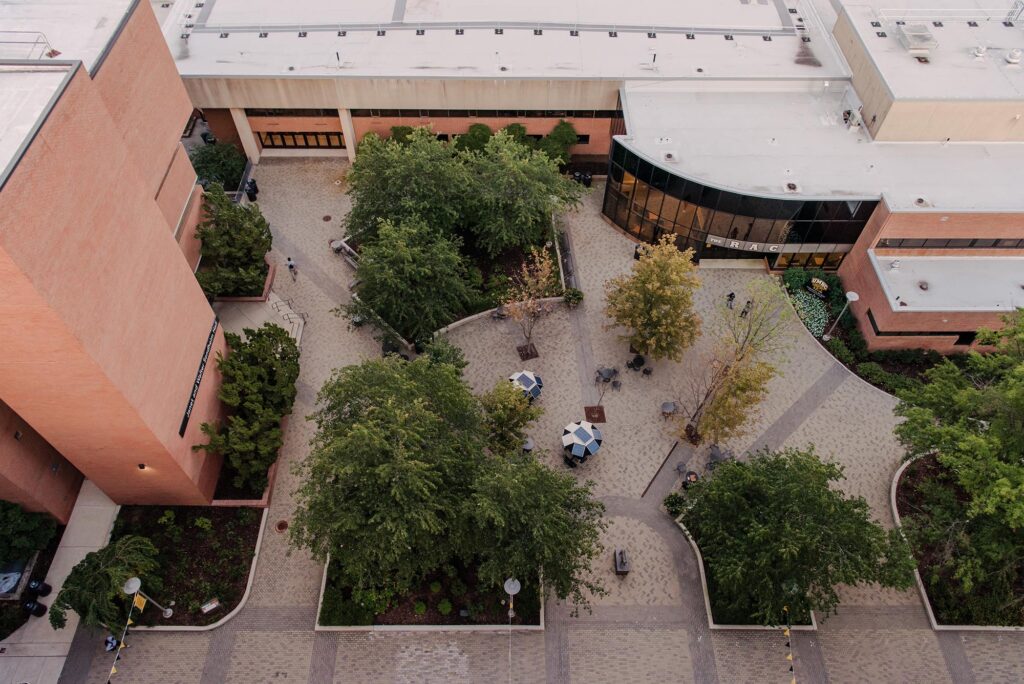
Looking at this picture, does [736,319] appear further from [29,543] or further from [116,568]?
[29,543]

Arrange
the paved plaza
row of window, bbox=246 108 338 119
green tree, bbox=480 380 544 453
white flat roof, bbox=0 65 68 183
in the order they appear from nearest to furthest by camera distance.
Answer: white flat roof, bbox=0 65 68 183, the paved plaza, green tree, bbox=480 380 544 453, row of window, bbox=246 108 338 119

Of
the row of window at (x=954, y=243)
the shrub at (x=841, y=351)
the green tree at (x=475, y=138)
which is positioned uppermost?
the green tree at (x=475, y=138)

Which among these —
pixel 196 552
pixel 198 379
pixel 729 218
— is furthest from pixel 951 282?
pixel 196 552

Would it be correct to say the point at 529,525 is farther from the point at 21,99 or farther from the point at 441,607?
the point at 21,99

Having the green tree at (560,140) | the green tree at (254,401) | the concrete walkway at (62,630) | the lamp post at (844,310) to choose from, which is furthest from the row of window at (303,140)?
the lamp post at (844,310)

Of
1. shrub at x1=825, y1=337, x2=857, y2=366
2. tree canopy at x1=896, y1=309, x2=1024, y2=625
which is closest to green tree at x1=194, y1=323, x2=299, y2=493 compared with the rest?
tree canopy at x1=896, y1=309, x2=1024, y2=625

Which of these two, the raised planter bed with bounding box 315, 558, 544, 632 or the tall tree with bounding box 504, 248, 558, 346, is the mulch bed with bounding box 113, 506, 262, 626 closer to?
the raised planter bed with bounding box 315, 558, 544, 632

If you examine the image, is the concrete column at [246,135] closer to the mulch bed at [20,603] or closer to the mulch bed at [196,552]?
the mulch bed at [196,552]
